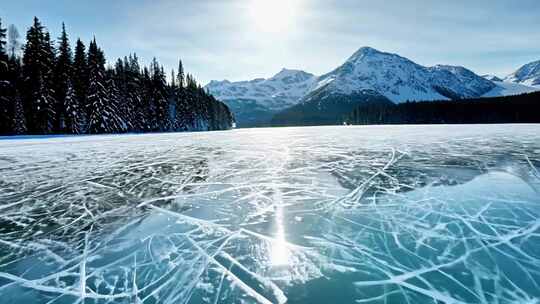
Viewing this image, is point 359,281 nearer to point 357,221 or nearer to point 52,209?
point 357,221

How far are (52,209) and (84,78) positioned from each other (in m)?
43.3

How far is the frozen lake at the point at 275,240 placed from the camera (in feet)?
8.03

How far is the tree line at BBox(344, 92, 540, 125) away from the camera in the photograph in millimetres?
82094

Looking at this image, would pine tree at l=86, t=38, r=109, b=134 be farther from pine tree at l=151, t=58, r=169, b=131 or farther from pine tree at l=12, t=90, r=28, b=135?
pine tree at l=151, t=58, r=169, b=131

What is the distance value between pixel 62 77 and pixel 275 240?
4489 centimetres

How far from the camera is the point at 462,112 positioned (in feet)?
304

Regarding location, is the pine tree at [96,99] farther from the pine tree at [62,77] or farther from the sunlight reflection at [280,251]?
the sunlight reflection at [280,251]

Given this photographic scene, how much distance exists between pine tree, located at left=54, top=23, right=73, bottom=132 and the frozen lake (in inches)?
1380

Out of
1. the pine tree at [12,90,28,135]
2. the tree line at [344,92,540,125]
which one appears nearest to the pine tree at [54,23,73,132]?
the pine tree at [12,90,28,135]

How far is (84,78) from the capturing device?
39719 mm

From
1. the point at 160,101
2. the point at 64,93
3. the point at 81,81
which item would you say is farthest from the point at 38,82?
the point at 160,101

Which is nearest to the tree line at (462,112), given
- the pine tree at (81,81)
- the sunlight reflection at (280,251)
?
the pine tree at (81,81)

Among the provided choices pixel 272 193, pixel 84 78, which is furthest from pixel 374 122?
pixel 272 193

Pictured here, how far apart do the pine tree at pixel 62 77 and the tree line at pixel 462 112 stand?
102030 millimetres
